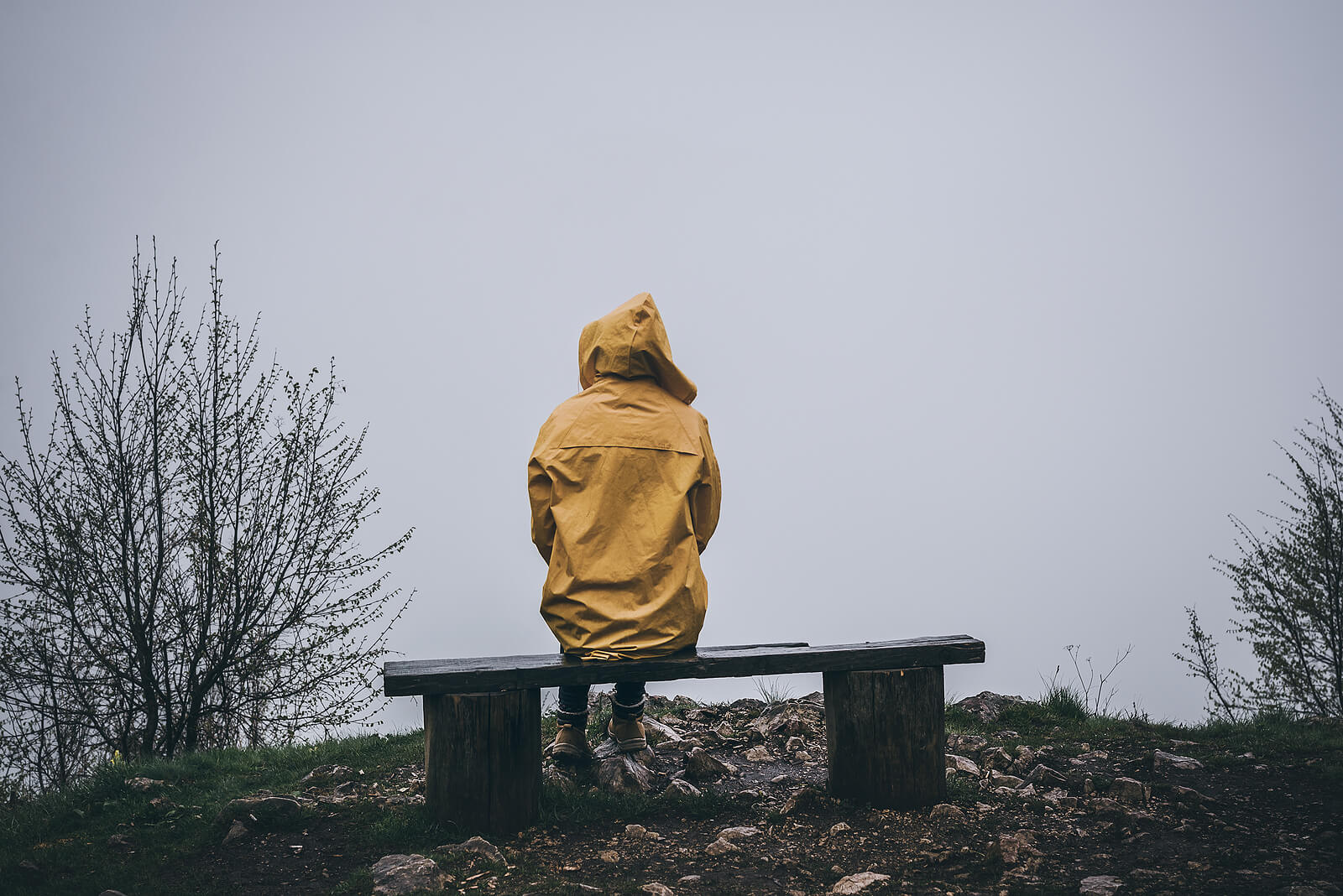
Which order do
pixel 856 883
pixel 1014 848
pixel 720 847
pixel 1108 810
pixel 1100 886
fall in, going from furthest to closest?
pixel 1108 810 < pixel 720 847 < pixel 1014 848 < pixel 856 883 < pixel 1100 886

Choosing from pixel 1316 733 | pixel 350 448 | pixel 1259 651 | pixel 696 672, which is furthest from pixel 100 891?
pixel 1259 651

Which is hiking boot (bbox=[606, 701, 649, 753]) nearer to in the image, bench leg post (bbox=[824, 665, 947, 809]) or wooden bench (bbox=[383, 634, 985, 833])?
→ wooden bench (bbox=[383, 634, 985, 833])

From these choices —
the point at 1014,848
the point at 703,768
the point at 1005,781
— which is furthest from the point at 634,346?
the point at 1005,781

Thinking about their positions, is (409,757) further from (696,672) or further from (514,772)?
(696,672)

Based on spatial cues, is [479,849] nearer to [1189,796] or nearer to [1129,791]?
[1129,791]

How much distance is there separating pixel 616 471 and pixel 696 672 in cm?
114

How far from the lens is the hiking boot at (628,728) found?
5.21 meters

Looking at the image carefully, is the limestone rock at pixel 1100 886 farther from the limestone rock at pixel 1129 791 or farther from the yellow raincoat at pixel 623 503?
the yellow raincoat at pixel 623 503

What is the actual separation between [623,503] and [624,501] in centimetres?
2

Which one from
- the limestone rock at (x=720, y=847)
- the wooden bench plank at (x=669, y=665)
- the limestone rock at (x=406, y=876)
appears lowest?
the limestone rock at (x=720, y=847)

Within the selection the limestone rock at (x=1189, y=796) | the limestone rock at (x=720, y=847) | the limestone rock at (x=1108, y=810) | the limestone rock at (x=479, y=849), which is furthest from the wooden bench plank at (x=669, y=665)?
the limestone rock at (x=1189, y=796)

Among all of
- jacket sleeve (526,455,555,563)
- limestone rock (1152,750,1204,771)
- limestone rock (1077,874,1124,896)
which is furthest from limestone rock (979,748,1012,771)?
jacket sleeve (526,455,555,563)

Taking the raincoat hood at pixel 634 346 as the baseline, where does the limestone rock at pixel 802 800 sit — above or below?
below

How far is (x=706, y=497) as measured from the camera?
5.09 meters
